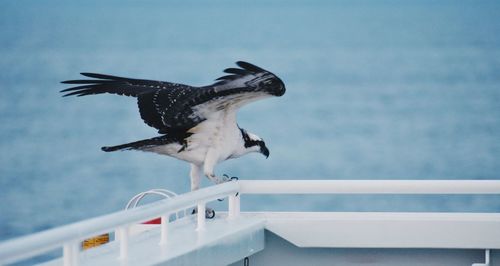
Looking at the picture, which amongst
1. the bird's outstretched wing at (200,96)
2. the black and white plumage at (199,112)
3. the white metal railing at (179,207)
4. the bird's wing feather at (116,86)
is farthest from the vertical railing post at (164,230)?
the bird's wing feather at (116,86)

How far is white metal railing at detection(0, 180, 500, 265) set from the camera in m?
4.14

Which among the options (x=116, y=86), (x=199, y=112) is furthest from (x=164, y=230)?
(x=116, y=86)

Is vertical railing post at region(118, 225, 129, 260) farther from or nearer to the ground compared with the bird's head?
nearer to the ground

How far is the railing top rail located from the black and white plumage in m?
0.48

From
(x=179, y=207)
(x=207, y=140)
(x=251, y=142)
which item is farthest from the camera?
(x=251, y=142)

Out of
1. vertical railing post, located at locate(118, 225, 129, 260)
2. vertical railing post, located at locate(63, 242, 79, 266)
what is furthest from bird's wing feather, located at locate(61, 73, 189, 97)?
vertical railing post, located at locate(63, 242, 79, 266)

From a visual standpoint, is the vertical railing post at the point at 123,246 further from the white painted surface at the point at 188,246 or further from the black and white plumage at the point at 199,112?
the black and white plumage at the point at 199,112

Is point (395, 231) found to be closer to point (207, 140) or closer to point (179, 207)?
point (207, 140)

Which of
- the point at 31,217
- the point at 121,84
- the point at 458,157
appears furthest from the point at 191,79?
the point at 121,84

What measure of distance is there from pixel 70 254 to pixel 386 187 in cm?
239

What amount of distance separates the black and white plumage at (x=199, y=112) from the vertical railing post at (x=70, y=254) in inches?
71.2

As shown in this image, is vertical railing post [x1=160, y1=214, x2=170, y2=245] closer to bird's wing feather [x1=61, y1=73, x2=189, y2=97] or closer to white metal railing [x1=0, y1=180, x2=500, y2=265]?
white metal railing [x1=0, y1=180, x2=500, y2=265]

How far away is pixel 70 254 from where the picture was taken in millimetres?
4430

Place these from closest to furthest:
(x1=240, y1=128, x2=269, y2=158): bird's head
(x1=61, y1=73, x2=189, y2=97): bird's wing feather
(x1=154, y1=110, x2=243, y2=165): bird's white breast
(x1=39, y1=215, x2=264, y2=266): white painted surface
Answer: (x1=39, y1=215, x2=264, y2=266): white painted surface < (x1=154, y1=110, x2=243, y2=165): bird's white breast < (x1=61, y1=73, x2=189, y2=97): bird's wing feather < (x1=240, y1=128, x2=269, y2=158): bird's head
